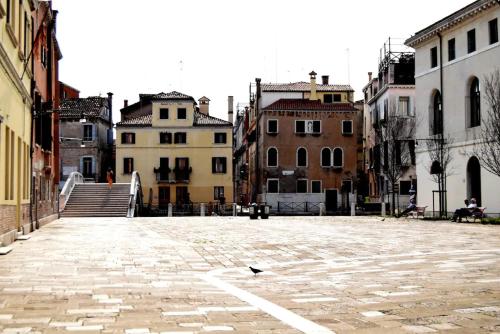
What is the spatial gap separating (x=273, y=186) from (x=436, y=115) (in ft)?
77.1

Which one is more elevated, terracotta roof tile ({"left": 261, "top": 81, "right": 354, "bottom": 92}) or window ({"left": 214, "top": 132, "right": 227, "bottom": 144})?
terracotta roof tile ({"left": 261, "top": 81, "right": 354, "bottom": 92})

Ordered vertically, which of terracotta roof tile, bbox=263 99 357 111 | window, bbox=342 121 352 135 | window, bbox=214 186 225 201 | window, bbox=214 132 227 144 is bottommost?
window, bbox=214 186 225 201

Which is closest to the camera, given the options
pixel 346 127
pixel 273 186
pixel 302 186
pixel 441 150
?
pixel 441 150

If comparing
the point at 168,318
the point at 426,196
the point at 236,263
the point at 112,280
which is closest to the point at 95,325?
the point at 168,318

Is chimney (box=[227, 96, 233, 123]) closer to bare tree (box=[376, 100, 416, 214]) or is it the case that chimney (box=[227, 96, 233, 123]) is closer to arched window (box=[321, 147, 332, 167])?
arched window (box=[321, 147, 332, 167])

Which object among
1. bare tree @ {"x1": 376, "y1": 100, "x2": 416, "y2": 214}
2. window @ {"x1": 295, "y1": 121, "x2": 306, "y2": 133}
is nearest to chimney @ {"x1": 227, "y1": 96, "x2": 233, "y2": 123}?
window @ {"x1": 295, "y1": 121, "x2": 306, "y2": 133}

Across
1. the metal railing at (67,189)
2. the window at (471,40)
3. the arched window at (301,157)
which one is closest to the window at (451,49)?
the window at (471,40)

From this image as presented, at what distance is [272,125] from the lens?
2458 inches

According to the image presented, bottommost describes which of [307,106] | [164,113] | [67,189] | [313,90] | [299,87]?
[67,189]

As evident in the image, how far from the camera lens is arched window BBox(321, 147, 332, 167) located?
62844mm

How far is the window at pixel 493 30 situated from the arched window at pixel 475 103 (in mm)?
2704

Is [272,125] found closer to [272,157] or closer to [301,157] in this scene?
[272,157]

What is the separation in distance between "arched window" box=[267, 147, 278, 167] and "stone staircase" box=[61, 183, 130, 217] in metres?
17.8

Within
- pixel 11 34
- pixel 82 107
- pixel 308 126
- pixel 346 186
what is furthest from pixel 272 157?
pixel 11 34
